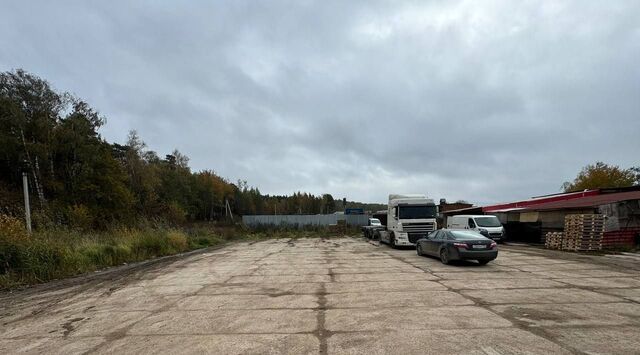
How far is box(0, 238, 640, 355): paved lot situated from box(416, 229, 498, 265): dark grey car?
3.84 feet

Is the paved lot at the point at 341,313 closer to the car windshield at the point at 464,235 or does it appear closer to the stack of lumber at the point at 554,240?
the car windshield at the point at 464,235

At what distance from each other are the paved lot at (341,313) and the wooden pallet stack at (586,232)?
765cm

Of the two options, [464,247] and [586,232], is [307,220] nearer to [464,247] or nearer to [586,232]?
[586,232]

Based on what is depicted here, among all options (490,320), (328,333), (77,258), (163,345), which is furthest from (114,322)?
(77,258)

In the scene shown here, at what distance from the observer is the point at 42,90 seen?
153 ft

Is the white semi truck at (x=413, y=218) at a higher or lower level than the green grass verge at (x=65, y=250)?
higher

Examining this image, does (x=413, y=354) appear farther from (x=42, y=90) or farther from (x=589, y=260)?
(x=42, y=90)

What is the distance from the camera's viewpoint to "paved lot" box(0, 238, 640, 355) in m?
6.46

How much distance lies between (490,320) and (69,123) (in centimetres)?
5274

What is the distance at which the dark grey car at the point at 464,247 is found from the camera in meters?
16.0

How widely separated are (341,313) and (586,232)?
63.7ft

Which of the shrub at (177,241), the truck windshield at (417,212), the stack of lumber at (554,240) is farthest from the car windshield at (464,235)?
the shrub at (177,241)

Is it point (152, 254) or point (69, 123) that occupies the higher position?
point (69, 123)

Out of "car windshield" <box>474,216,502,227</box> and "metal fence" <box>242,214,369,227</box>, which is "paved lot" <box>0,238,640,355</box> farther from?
"metal fence" <box>242,214,369,227</box>
